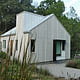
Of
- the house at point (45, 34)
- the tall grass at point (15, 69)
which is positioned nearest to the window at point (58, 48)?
the house at point (45, 34)

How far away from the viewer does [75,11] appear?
26.3 metres

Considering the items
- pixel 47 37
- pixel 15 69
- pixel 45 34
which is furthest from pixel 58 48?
pixel 15 69

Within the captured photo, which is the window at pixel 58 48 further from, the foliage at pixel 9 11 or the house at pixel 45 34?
the foliage at pixel 9 11

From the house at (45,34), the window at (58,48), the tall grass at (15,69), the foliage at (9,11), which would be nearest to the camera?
the tall grass at (15,69)

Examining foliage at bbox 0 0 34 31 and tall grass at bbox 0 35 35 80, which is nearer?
tall grass at bbox 0 35 35 80

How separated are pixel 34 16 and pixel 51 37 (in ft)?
9.97

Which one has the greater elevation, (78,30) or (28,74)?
(78,30)

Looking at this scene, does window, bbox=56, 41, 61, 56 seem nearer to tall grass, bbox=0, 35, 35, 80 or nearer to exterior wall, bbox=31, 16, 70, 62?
exterior wall, bbox=31, 16, 70, 62

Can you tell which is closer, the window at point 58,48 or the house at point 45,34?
the house at point 45,34

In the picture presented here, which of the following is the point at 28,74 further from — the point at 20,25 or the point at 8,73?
the point at 20,25

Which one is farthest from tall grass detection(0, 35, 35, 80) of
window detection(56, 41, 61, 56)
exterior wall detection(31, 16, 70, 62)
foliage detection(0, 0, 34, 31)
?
foliage detection(0, 0, 34, 31)

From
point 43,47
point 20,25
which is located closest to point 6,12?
point 20,25

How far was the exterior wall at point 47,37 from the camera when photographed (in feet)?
44.0

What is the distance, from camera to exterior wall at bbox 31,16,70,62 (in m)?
13.4
